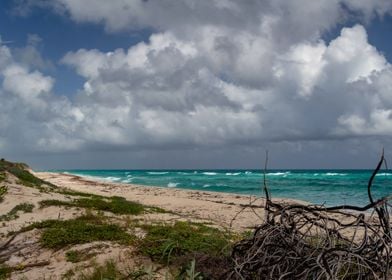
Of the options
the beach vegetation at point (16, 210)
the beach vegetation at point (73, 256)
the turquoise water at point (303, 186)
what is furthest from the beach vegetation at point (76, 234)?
the turquoise water at point (303, 186)

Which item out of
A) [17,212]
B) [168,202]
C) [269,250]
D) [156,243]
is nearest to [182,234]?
[156,243]

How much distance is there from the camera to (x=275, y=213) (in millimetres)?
5090

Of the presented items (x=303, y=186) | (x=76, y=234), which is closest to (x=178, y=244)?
(x=76, y=234)

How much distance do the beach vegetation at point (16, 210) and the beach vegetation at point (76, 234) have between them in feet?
7.96

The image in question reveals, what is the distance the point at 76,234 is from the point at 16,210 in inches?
198

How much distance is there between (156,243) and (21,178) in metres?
16.9

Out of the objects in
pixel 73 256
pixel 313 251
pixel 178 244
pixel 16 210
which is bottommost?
pixel 73 256

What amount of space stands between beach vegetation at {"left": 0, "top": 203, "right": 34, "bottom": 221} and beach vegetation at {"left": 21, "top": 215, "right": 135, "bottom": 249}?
242 centimetres

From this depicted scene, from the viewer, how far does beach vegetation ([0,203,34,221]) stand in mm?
12573

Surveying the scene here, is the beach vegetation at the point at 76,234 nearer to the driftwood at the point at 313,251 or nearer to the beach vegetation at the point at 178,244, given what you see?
the beach vegetation at the point at 178,244

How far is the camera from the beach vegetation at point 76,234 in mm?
9031

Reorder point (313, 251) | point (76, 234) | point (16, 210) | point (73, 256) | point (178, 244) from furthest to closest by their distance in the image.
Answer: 1. point (16, 210)
2. point (76, 234)
3. point (73, 256)
4. point (178, 244)
5. point (313, 251)

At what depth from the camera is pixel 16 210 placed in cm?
1354

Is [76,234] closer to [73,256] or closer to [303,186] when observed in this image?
[73,256]
